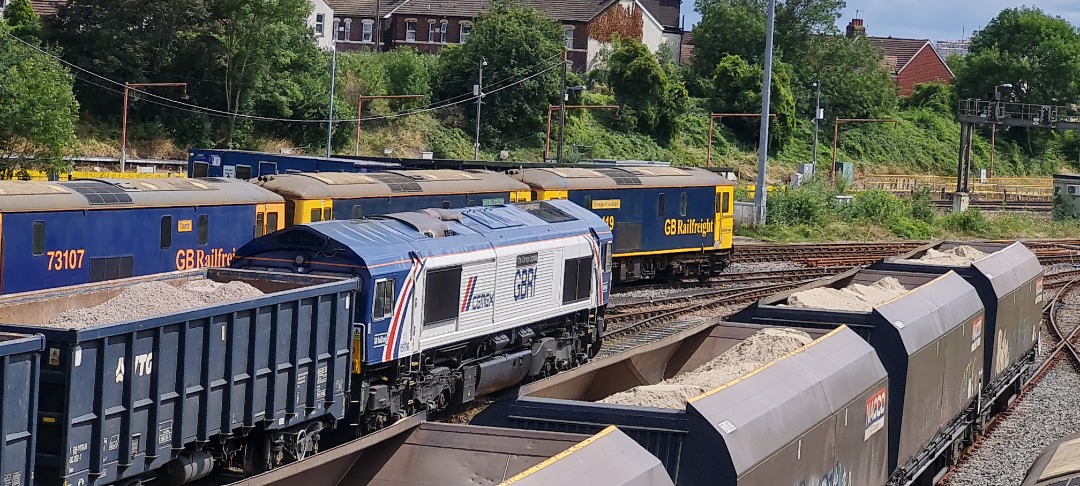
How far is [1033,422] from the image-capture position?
19797mm

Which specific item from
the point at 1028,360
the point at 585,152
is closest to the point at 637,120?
the point at 585,152

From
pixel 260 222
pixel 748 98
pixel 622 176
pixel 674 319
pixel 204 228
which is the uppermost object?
pixel 748 98

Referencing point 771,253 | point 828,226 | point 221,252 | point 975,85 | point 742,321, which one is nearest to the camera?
point 742,321

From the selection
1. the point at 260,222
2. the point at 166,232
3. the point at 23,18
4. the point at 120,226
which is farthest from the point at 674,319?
the point at 23,18

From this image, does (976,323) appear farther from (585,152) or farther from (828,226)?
(585,152)

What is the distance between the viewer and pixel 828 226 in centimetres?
4778

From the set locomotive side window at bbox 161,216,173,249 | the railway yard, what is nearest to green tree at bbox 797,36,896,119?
the railway yard

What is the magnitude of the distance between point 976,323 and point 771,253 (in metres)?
23.1

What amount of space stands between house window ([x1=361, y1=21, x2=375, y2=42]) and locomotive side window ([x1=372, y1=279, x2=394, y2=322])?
65598mm

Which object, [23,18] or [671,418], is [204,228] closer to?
[671,418]

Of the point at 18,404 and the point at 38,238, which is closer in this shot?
the point at 18,404

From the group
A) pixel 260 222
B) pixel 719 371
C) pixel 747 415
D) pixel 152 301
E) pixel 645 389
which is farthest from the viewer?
pixel 260 222

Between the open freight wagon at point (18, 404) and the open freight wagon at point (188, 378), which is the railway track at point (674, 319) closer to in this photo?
the open freight wagon at point (188, 378)

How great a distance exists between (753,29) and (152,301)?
72795 millimetres
